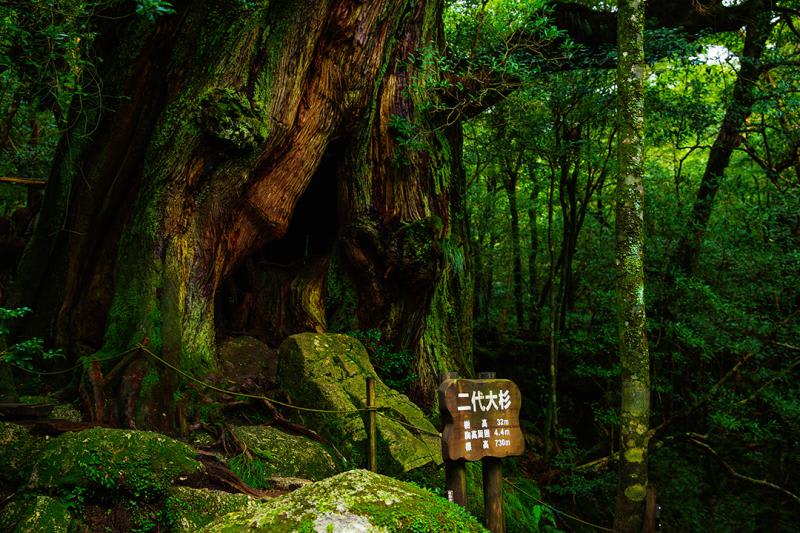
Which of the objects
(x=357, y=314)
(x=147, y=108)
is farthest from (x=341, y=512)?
(x=357, y=314)

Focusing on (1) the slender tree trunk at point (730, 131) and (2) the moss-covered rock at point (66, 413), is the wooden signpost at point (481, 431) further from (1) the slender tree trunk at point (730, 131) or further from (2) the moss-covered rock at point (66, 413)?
(1) the slender tree trunk at point (730, 131)

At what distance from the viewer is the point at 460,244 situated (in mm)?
8320

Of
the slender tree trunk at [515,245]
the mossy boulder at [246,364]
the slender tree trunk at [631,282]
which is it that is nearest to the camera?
the slender tree trunk at [631,282]

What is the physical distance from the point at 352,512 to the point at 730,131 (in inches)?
382

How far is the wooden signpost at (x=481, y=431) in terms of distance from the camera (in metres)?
3.71

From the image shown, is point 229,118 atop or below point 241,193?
atop

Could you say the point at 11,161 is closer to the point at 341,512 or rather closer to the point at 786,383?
the point at 341,512

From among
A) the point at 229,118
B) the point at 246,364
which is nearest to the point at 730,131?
the point at 229,118

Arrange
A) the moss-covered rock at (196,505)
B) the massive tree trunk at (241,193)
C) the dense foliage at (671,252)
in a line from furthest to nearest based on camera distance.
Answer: the dense foliage at (671,252)
the massive tree trunk at (241,193)
the moss-covered rock at (196,505)

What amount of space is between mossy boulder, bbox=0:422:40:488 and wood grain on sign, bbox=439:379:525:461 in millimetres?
2489

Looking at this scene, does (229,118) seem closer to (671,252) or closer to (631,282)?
(631,282)

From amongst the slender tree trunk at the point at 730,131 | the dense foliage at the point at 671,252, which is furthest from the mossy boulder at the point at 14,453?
the slender tree trunk at the point at 730,131

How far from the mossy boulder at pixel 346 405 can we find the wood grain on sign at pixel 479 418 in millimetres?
1098

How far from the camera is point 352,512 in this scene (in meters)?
1.56
